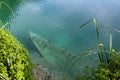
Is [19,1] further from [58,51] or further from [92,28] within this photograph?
[58,51]

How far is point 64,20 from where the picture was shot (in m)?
6.06

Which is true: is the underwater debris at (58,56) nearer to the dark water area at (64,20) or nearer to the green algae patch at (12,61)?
the dark water area at (64,20)

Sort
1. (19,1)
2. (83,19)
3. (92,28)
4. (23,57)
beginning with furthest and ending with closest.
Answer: (19,1)
(83,19)
(92,28)
(23,57)

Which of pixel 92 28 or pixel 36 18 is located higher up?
pixel 36 18

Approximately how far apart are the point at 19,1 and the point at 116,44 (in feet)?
11.7

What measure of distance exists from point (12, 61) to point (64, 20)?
352cm

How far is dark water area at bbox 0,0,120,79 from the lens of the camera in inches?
199

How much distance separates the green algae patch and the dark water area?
1834mm

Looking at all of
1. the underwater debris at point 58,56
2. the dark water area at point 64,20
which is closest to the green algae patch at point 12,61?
the underwater debris at point 58,56

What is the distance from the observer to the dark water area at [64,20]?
16.6 feet

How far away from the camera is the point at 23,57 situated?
278 centimetres

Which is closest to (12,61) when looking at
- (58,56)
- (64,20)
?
(58,56)

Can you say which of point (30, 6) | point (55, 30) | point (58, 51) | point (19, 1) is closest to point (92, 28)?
point (55, 30)

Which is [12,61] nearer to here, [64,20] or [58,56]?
[58,56]
